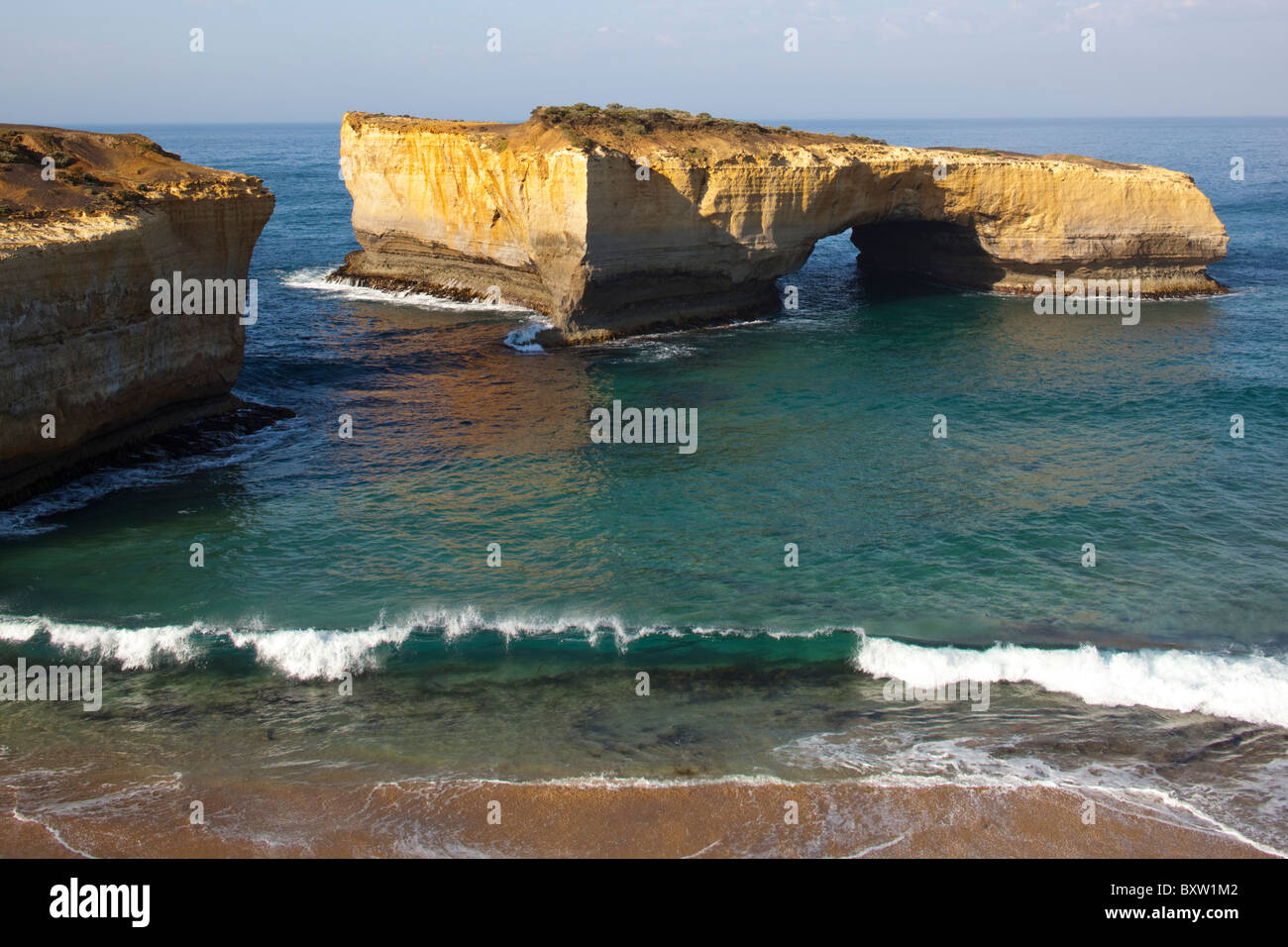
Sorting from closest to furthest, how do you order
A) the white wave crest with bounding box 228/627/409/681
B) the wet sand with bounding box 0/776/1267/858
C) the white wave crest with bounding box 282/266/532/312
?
the wet sand with bounding box 0/776/1267/858
the white wave crest with bounding box 228/627/409/681
the white wave crest with bounding box 282/266/532/312

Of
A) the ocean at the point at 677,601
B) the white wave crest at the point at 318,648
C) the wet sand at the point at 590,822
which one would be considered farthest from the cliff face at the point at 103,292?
the wet sand at the point at 590,822

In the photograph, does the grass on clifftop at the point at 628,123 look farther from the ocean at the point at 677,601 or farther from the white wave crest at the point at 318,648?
the white wave crest at the point at 318,648

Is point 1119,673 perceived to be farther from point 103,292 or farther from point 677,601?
point 103,292

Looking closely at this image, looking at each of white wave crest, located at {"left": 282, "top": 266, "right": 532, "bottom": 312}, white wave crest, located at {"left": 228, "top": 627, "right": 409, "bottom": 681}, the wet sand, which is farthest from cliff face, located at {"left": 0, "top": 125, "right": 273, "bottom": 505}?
white wave crest, located at {"left": 282, "top": 266, "right": 532, "bottom": 312}

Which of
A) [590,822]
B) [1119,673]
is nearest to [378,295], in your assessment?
[590,822]

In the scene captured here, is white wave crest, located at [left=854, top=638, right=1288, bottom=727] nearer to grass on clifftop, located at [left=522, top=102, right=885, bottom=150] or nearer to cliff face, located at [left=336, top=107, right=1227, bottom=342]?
cliff face, located at [left=336, top=107, right=1227, bottom=342]

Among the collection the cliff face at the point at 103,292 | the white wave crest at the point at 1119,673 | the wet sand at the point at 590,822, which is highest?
the cliff face at the point at 103,292
